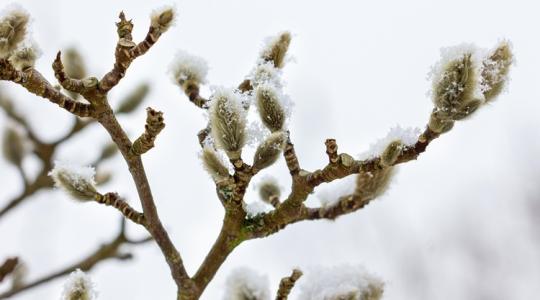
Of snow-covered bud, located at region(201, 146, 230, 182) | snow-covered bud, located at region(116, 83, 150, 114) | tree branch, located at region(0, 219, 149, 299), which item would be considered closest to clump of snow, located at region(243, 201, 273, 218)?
snow-covered bud, located at region(201, 146, 230, 182)

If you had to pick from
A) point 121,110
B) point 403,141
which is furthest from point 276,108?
point 121,110

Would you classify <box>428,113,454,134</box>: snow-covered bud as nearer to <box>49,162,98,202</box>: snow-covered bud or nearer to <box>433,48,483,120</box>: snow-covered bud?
<box>433,48,483,120</box>: snow-covered bud

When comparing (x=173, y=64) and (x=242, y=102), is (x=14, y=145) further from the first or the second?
(x=242, y=102)

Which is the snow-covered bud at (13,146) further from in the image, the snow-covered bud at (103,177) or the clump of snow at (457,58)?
the clump of snow at (457,58)

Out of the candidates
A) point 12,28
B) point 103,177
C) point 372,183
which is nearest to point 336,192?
point 372,183

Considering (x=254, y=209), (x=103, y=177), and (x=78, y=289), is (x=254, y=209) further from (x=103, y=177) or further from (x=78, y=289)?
(x=103, y=177)

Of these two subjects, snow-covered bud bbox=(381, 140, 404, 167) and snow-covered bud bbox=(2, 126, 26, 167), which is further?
snow-covered bud bbox=(2, 126, 26, 167)
